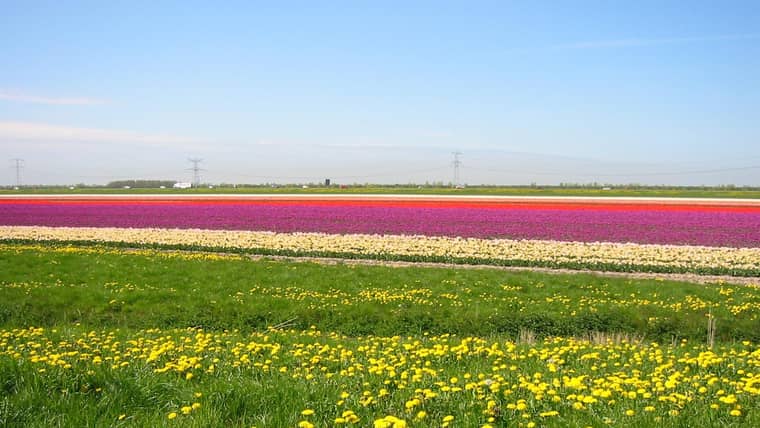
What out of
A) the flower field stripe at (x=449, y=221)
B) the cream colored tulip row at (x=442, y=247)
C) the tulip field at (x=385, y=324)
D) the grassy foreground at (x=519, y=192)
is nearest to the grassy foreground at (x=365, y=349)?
the tulip field at (x=385, y=324)

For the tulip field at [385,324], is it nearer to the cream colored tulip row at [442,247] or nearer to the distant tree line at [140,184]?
the cream colored tulip row at [442,247]

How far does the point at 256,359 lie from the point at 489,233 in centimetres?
2360

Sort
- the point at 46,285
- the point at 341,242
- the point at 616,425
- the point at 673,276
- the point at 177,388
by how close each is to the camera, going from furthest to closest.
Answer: the point at 341,242, the point at 673,276, the point at 46,285, the point at 177,388, the point at 616,425

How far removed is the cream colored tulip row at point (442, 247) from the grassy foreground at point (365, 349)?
449cm

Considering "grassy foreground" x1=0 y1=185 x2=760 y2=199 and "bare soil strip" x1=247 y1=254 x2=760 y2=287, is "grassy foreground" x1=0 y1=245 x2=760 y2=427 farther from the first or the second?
"grassy foreground" x1=0 y1=185 x2=760 y2=199

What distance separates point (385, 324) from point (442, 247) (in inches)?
498

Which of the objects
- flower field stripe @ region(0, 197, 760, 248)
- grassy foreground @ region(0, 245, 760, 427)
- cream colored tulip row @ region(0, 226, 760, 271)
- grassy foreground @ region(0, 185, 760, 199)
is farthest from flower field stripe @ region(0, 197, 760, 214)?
grassy foreground @ region(0, 185, 760, 199)

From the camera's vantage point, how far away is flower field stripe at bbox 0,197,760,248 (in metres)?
30.6

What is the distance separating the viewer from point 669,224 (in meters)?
33.8

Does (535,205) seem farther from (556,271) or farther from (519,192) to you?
(519,192)

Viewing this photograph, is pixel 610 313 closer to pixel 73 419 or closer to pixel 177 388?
pixel 177 388

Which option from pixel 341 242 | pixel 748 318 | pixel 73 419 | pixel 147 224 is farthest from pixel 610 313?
pixel 147 224

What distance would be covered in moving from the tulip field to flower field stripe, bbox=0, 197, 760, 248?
315 millimetres

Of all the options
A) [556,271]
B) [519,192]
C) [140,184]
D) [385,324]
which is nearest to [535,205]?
[556,271]
